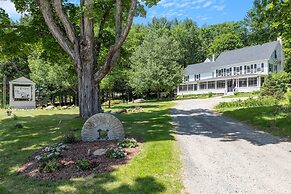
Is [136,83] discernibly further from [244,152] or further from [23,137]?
[244,152]

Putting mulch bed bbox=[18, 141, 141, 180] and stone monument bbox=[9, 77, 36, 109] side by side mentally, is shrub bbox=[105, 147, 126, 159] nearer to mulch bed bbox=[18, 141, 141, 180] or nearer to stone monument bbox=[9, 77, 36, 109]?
mulch bed bbox=[18, 141, 141, 180]

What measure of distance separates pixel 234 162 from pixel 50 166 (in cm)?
523

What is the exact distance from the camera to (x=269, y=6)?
18078 millimetres

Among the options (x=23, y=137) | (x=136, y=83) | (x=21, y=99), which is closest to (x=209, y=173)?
(x=23, y=137)

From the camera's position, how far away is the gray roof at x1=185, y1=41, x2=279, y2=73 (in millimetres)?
57031

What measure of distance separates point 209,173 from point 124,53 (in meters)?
17.1

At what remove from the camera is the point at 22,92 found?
1396 inches

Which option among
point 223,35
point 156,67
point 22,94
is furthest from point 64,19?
point 223,35

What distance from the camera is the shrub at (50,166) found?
335 inches

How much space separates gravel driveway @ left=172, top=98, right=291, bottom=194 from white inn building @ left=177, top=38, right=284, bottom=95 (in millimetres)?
44879

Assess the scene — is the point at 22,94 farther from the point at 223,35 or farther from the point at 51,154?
the point at 223,35

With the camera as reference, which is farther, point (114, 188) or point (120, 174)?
point (120, 174)

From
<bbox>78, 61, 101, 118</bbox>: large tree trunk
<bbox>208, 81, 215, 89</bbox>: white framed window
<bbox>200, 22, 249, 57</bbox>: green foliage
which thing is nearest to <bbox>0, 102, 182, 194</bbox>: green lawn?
<bbox>78, 61, 101, 118</bbox>: large tree trunk

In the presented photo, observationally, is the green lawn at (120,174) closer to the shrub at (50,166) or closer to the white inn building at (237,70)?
the shrub at (50,166)
